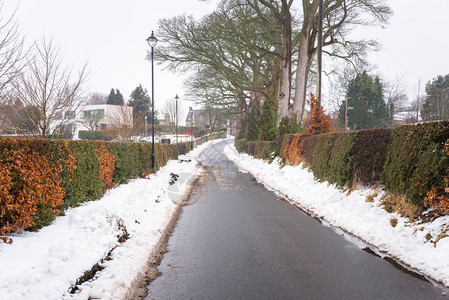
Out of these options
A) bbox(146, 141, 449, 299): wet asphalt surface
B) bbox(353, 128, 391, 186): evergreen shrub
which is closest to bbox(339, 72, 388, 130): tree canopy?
bbox(353, 128, 391, 186): evergreen shrub

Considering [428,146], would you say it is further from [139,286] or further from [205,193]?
[205,193]

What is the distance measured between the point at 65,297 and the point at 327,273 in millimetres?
3260

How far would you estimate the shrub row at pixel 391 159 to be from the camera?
17.3 ft

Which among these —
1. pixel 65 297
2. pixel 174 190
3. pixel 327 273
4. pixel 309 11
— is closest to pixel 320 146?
pixel 174 190

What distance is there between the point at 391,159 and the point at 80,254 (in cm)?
650

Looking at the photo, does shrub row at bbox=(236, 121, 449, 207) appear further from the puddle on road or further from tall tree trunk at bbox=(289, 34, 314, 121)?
tall tree trunk at bbox=(289, 34, 314, 121)

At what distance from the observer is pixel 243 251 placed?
5.03 meters

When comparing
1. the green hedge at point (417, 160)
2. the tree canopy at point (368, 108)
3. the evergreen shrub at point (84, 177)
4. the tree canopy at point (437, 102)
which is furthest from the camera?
the tree canopy at point (368, 108)

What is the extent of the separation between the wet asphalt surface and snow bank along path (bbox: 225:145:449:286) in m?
0.37

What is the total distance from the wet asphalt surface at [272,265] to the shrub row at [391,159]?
170cm

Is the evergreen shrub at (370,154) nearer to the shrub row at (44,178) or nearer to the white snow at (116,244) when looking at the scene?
the white snow at (116,244)

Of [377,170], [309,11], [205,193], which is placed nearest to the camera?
[377,170]

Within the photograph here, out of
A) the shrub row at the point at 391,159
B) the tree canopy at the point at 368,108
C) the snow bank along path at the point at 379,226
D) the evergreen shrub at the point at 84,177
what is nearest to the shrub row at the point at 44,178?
the evergreen shrub at the point at 84,177

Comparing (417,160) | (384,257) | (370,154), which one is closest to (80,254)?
(384,257)
